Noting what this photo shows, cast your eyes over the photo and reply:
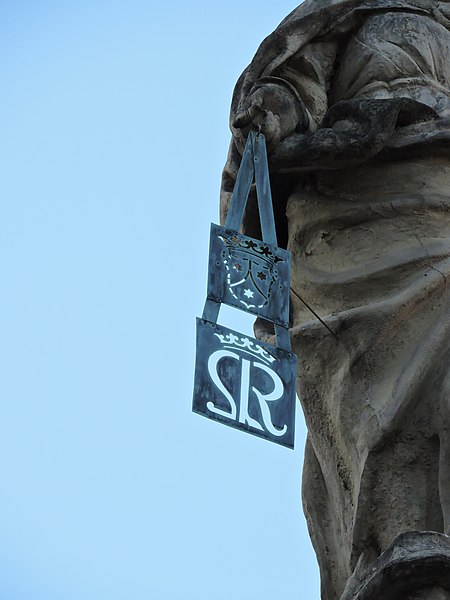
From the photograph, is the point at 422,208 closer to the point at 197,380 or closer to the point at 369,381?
the point at 369,381

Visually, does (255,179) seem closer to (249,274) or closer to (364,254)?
(364,254)

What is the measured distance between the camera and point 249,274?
642cm

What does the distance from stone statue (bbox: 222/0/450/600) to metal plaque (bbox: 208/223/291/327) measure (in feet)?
0.92

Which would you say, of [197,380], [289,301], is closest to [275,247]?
[289,301]

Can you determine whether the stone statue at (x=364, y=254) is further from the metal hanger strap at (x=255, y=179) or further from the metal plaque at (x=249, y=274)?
the metal plaque at (x=249, y=274)

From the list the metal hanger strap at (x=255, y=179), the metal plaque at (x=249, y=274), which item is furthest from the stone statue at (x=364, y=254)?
the metal plaque at (x=249, y=274)

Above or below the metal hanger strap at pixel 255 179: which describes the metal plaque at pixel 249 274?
below

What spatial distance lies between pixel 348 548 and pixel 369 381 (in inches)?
19.9

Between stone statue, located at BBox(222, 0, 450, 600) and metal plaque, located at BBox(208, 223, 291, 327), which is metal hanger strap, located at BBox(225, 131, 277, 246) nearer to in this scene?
stone statue, located at BBox(222, 0, 450, 600)

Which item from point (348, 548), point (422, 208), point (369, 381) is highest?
point (422, 208)

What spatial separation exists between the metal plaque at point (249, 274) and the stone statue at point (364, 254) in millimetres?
279

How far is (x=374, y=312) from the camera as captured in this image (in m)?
6.56

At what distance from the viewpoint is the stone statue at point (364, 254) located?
6250mm

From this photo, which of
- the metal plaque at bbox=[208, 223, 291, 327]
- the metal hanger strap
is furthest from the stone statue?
the metal plaque at bbox=[208, 223, 291, 327]
